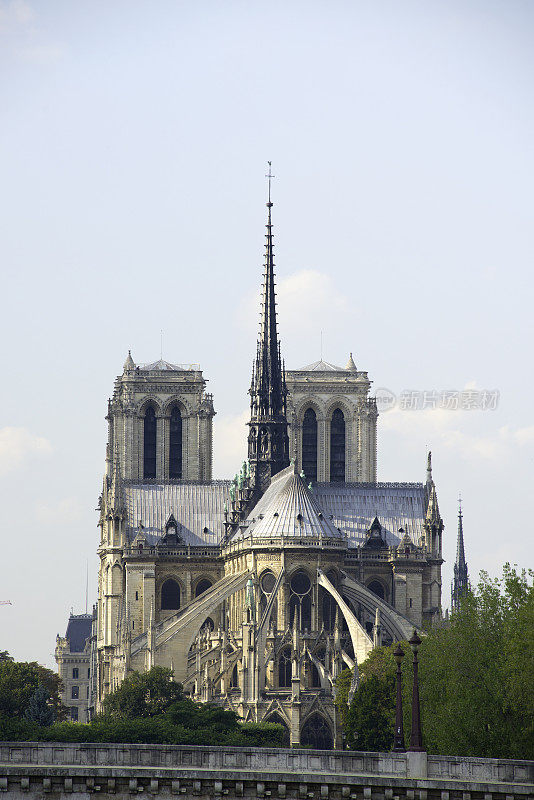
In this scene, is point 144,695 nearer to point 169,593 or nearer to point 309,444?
point 169,593

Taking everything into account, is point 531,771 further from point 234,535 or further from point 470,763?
point 234,535

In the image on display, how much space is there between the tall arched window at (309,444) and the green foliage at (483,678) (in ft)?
247

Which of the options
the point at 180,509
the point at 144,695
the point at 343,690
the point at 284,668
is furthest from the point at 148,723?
the point at 180,509

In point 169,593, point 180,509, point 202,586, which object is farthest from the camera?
point 180,509

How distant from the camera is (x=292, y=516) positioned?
532ft

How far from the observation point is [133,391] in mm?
189750

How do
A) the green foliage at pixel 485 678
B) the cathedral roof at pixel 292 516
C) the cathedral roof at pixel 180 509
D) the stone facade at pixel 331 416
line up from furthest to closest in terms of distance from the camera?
1. the stone facade at pixel 331 416
2. the cathedral roof at pixel 180 509
3. the cathedral roof at pixel 292 516
4. the green foliage at pixel 485 678

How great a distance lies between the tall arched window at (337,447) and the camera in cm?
18900

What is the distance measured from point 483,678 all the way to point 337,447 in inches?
3581

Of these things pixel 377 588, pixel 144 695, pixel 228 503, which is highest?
pixel 228 503

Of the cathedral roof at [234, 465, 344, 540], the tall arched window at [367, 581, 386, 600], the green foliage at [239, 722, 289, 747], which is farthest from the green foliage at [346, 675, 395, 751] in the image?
the tall arched window at [367, 581, 386, 600]

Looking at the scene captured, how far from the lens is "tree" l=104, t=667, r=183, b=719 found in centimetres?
14731

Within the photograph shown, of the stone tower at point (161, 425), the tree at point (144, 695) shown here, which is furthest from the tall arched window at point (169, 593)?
the tree at point (144, 695)

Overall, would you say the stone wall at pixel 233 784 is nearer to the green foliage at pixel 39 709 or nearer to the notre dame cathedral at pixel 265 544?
the green foliage at pixel 39 709
